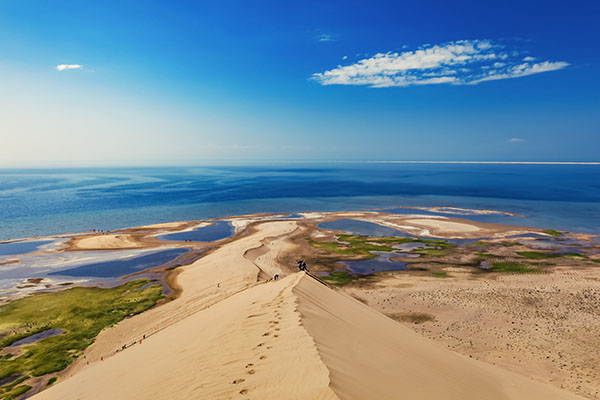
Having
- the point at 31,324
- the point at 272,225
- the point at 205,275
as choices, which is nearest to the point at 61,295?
the point at 31,324

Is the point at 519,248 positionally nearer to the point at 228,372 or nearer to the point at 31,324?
the point at 228,372

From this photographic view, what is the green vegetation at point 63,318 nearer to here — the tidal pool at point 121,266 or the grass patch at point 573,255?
the tidal pool at point 121,266

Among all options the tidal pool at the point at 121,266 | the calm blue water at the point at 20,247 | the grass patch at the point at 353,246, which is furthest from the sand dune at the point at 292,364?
the calm blue water at the point at 20,247

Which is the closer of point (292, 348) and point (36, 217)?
point (292, 348)

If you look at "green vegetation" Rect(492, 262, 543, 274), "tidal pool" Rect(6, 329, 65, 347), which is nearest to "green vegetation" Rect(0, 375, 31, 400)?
A: "tidal pool" Rect(6, 329, 65, 347)

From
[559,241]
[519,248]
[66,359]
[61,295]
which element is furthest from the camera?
[559,241]

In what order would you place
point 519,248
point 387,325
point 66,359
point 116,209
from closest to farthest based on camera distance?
point 387,325, point 66,359, point 519,248, point 116,209

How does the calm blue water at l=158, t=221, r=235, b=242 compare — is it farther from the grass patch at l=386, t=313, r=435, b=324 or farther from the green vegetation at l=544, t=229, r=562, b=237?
the green vegetation at l=544, t=229, r=562, b=237
